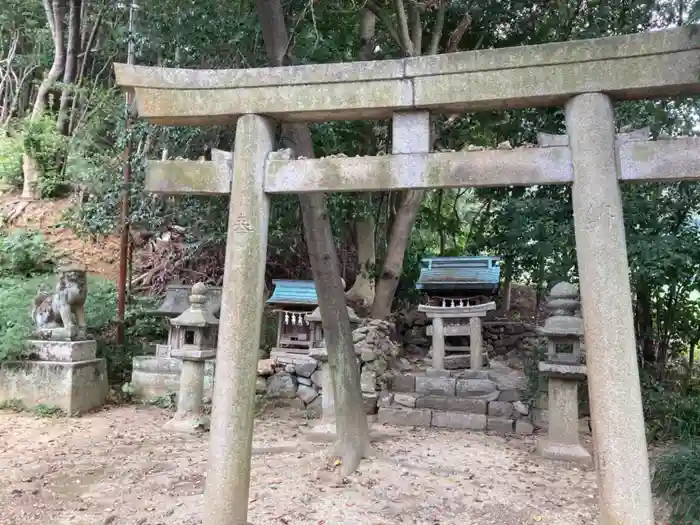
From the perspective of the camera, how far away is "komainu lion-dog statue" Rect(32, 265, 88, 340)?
796cm

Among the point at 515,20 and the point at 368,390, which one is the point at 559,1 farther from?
the point at 368,390

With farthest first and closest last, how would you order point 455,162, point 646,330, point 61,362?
point 646,330 < point 61,362 < point 455,162

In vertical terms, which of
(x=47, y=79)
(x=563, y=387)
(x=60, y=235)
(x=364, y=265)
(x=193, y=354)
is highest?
(x=47, y=79)

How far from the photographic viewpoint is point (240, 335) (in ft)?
11.8

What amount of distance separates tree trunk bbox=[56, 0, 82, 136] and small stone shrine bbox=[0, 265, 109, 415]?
8957mm

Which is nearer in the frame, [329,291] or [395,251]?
[329,291]

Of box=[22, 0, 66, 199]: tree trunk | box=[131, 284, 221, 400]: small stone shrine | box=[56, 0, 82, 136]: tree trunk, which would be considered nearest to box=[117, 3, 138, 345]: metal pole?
box=[131, 284, 221, 400]: small stone shrine

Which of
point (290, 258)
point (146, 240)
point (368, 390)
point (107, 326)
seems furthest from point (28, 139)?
point (368, 390)

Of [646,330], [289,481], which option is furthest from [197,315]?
[646,330]

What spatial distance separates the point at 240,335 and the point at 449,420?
4.93 metres

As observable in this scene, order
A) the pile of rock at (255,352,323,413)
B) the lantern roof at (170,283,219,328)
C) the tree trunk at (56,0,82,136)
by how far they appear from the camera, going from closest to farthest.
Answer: the lantern roof at (170,283,219,328), the pile of rock at (255,352,323,413), the tree trunk at (56,0,82,136)

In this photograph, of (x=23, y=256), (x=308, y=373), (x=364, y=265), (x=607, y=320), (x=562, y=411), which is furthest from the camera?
(x=23, y=256)

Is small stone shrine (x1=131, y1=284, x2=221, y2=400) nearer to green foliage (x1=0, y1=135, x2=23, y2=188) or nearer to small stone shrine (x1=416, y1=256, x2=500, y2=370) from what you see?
small stone shrine (x1=416, y1=256, x2=500, y2=370)

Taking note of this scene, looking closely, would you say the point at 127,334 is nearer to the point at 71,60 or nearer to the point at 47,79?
the point at 47,79
